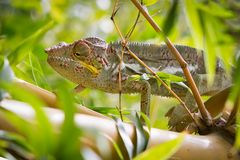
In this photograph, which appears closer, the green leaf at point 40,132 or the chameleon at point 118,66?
the green leaf at point 40,132

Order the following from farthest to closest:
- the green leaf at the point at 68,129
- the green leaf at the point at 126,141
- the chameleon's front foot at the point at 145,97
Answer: the chameleon's front foot at the point at 145,97
the green leaf at the point at 126,141
the green leaf at the point at 68,129

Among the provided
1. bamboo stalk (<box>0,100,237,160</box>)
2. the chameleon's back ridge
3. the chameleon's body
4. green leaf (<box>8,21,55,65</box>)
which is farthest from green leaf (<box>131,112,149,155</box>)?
the chameleon's back ridge

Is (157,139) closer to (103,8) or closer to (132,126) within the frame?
(132,126)

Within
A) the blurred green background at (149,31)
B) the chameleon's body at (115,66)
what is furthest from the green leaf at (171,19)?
the chameleon's body at (115,66)

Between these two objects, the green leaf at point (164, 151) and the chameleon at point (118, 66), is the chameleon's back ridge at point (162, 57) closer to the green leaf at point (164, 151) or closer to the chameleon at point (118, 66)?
the chameleon at point (118, 66)

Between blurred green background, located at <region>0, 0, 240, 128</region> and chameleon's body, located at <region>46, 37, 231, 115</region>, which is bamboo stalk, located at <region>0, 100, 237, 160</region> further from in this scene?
chameleon's body, located at <region>46, 37, 231, 115</region>

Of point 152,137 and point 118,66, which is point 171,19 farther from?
point 118,66

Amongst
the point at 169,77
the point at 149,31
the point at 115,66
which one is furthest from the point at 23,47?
the point at 115,66

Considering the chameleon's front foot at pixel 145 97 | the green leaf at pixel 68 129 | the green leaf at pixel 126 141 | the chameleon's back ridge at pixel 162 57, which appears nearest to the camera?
the green leaf at pixel 68 129

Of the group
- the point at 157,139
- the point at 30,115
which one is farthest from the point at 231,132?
the point at 30,115
